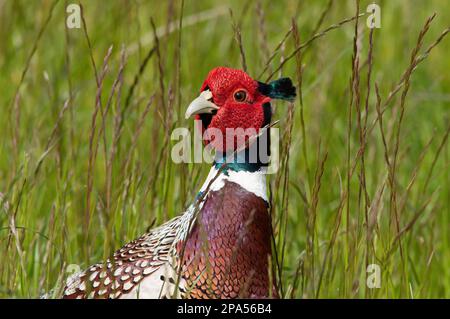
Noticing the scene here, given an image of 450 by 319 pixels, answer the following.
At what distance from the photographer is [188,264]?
313cm

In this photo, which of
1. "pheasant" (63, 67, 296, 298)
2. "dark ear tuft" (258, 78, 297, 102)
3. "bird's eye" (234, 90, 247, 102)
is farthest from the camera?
"dark ear tuft" (258, 78, 297, 102)

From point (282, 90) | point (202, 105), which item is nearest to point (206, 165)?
point (282, 90)

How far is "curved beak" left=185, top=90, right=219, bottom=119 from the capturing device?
3.15m

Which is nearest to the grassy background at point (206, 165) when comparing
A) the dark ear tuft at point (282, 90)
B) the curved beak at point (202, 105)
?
the dark ear tuft at point (282, 90)

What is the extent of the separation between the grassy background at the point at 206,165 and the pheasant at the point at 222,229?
12 centimetres

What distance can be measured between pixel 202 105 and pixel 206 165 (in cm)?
108

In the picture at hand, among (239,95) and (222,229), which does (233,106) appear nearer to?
(239,95)

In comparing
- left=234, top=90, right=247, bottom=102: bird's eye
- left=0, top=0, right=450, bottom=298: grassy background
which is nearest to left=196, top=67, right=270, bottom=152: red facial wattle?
left=234, top=90, right=247, bottom=102: bird's eye

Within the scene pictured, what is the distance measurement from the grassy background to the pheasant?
120 mm

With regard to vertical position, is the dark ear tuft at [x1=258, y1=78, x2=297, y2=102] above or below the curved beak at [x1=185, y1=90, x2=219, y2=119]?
above

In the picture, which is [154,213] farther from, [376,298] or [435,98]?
[435,98]

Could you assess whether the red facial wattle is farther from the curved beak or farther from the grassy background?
the grassy background

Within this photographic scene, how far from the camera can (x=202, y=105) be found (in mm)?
3178

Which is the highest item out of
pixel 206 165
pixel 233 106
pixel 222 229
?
pixel 233 106
